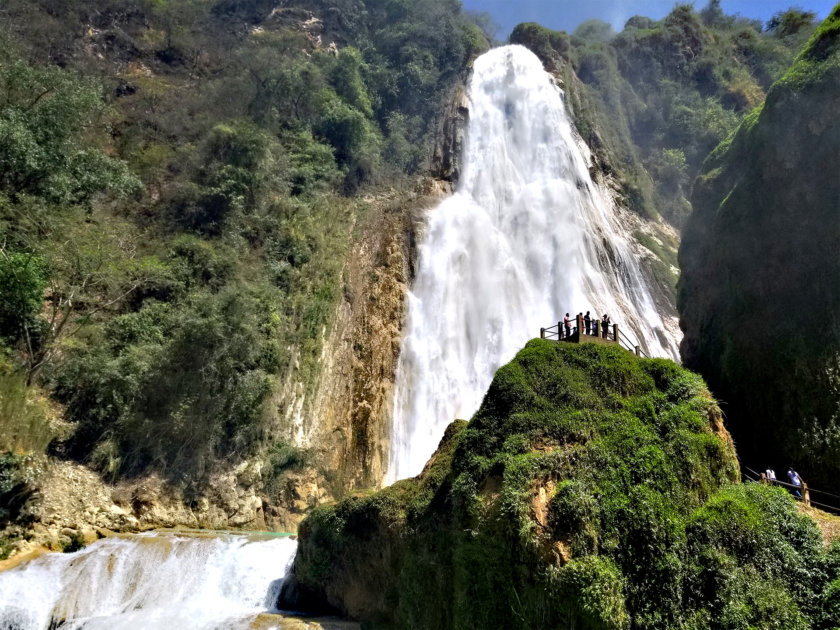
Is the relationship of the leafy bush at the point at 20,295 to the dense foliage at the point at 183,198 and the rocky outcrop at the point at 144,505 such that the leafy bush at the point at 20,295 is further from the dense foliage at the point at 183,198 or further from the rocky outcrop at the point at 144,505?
the rocky outcrop at the point at 144,505

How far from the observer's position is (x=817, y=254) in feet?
49.2

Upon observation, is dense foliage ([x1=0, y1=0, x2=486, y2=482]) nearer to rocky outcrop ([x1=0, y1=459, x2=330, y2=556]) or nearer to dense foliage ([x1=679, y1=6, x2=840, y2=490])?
rocky outcrop ([x1=0, y1=459, x2=330, y2=556])

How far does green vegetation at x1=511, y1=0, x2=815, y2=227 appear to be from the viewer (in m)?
41.0

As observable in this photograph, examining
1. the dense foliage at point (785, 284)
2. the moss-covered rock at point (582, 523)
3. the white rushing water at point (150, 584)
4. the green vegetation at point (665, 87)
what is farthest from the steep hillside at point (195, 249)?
the green vegetation at point (665, 87)

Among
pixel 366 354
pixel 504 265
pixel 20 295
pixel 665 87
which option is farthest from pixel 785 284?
pixel 665 87

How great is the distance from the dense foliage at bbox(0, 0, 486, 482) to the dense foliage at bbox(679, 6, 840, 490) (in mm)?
14521

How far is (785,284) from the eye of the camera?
618 inches

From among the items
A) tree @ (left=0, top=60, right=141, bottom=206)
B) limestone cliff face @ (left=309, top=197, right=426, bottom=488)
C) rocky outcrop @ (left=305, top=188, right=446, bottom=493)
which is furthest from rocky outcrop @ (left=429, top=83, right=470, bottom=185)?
tree @ (left=0, top=60, right=141, bottom=206)

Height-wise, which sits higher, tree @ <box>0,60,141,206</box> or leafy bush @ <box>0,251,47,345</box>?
tree @ <box>0,60,141,206</box>

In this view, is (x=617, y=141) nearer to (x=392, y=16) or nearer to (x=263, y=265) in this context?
(x=392, y=16)

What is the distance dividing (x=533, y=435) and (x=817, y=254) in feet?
34.0

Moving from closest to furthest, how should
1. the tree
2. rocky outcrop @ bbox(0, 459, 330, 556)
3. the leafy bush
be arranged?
rocky outcrop @ bbox(0, 459, 330, 556)
the leafy bush
the tree

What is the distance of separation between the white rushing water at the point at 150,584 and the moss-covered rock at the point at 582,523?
2547 mm

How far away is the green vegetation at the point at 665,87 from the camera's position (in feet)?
A: 135
